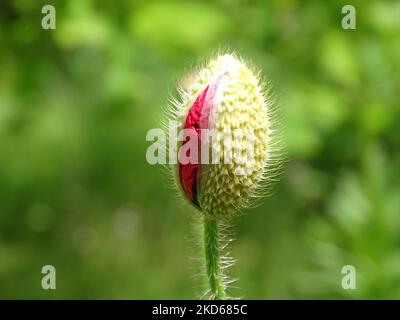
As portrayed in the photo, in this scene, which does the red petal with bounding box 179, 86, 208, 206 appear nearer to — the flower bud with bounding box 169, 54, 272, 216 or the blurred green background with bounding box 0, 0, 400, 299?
the flower bud with bounding box 169, 54, 272, 216

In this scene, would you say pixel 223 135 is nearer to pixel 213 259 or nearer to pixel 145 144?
pixel 213 259

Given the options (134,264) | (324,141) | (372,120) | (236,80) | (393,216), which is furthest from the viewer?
(324,141)

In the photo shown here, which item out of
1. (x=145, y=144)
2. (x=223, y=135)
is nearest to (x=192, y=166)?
(x=223, y=135)

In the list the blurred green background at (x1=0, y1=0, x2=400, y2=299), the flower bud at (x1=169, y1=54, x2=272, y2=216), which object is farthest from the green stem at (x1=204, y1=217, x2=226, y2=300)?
the blurred green background at (x1=0, y1=0, x2=400, y2=299)

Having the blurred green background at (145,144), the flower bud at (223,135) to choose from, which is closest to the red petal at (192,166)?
the flower bud at (223,135)

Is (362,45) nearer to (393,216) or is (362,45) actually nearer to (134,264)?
(393,216)
